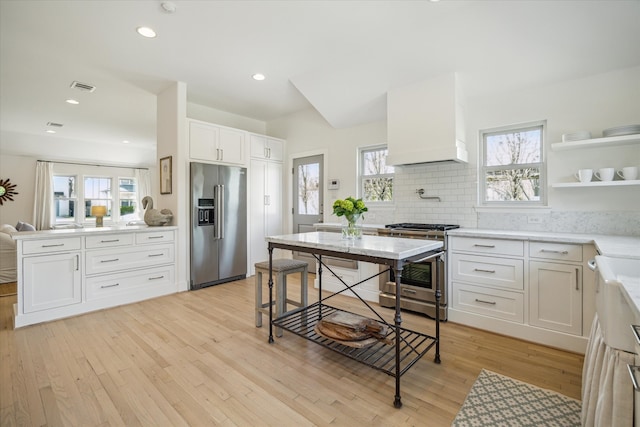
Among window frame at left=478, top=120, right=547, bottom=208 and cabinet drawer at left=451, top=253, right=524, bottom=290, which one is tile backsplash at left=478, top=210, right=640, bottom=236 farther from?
cabinet drawer at left=451, top=253, right=524, bottom=290

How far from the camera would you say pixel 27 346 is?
256 cm

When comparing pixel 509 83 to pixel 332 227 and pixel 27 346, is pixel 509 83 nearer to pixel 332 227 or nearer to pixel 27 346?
pixel 332 227

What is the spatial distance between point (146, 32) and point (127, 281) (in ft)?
9.09

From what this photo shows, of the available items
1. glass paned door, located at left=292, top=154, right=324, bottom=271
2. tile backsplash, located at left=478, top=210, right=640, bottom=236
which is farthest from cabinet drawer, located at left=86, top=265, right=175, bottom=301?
Answer: tile backsplash, located at left=478, top=210, right=640, bottom=236

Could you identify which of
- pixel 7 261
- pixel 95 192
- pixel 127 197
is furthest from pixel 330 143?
pixel 95 192

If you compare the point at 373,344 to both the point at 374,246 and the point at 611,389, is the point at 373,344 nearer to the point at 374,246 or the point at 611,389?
the point at 374,246

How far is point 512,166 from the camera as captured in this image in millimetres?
3307

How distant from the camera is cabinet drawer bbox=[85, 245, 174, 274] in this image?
3433 millimetres

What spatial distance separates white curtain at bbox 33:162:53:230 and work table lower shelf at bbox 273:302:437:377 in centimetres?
736

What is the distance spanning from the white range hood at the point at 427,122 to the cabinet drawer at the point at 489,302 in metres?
1.36

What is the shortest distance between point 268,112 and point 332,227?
258 centimetres

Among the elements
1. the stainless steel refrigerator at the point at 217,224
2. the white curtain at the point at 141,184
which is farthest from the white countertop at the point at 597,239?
the white curtain at the point at 141,184

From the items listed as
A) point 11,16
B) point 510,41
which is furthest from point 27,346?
point 510,41

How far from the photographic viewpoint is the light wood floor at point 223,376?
1.72 meters
